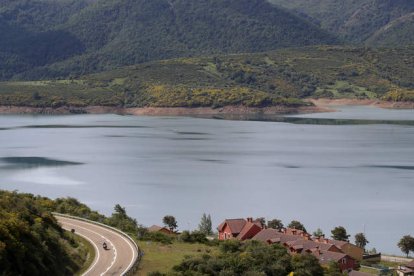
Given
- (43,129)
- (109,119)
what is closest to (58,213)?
(43,129)

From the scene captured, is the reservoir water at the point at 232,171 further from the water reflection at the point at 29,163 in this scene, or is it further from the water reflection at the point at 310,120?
the water reflection at the point at 310,120

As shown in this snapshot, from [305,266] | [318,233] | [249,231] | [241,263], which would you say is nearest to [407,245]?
[318,233]

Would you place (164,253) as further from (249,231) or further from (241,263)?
(249,231)

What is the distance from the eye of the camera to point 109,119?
198 metres

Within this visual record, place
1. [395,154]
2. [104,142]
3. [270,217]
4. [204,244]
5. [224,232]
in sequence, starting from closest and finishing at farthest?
[204,244] < [224,232] < [270,217] < [395,154] < [104,142]

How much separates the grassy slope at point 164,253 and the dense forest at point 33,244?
288cm

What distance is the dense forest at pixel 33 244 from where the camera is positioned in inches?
1112

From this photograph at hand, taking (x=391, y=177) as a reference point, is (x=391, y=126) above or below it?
above

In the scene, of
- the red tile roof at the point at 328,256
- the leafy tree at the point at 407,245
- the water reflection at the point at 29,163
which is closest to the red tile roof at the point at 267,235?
the red tile roof at the point at 328,256

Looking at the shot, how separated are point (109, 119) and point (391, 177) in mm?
120202

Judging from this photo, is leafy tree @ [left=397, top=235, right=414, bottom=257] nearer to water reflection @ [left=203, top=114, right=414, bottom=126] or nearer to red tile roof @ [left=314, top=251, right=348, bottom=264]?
red tile roof @ [left=314, top=251, right=348, bottom=264]

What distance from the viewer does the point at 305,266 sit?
3400cm

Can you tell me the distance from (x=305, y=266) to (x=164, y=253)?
693 centimetres

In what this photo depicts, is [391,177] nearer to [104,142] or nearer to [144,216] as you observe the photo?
[144,216]
